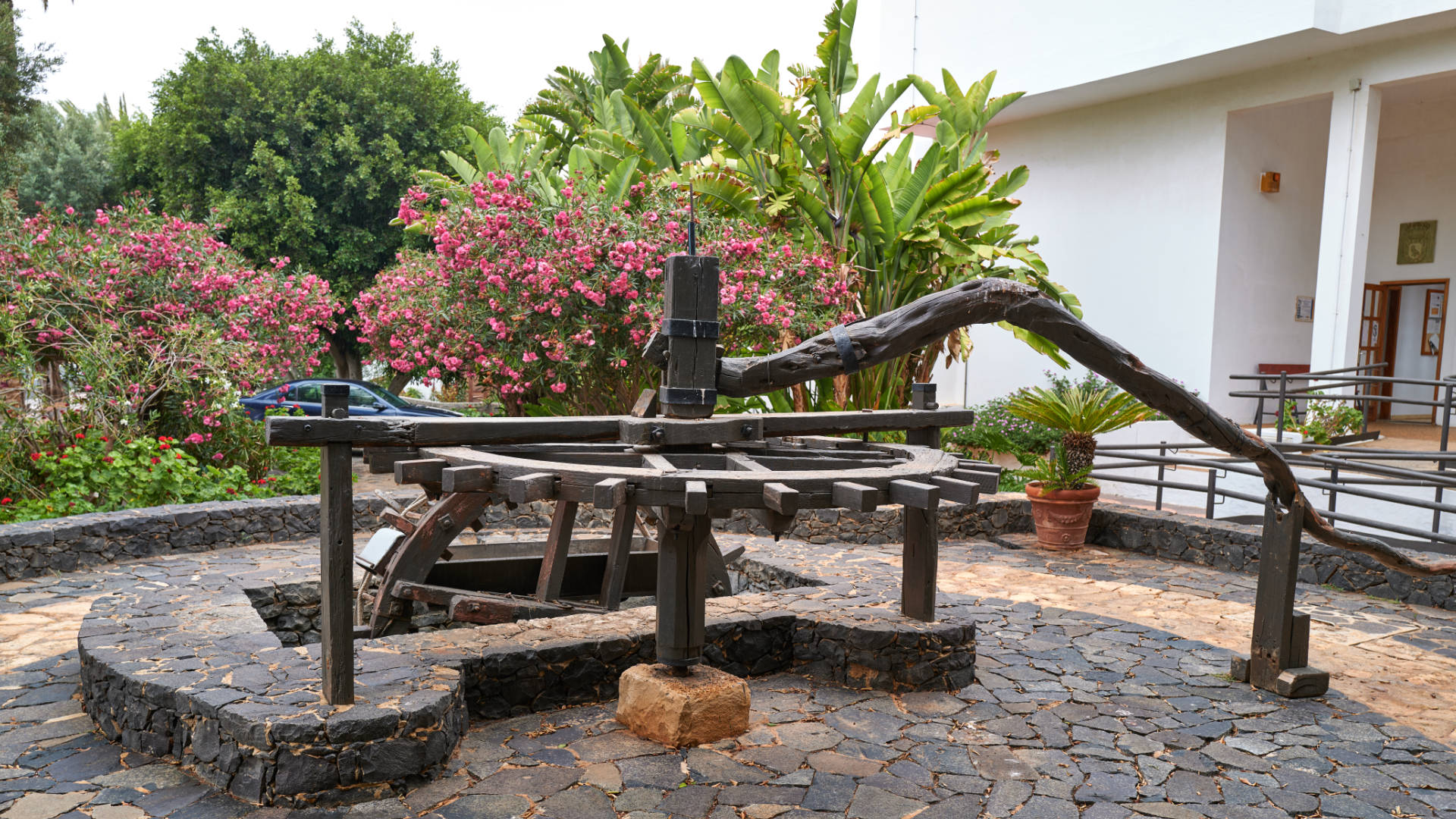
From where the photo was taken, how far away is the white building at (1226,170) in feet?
41.8

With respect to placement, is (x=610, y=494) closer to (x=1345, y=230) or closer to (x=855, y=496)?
(x=855, y=496)

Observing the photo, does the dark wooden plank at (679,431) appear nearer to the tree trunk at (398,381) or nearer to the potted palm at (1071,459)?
the potted palm at (1071,459)

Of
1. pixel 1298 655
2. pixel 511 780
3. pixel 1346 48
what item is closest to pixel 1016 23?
pixel 1346 48

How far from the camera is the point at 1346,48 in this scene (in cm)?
1286

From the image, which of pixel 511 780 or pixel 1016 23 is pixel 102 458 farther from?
pixel 1016 23

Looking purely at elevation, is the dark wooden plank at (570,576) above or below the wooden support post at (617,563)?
below

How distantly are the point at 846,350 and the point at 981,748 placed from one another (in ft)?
6.62

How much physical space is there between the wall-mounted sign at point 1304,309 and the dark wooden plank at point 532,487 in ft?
49.9

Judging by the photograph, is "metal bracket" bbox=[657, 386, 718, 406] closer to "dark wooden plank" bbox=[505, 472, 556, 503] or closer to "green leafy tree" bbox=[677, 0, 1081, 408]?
"dark wooden plank" bbox=[505, 472, 556, 503]

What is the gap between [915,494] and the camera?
3848 mm

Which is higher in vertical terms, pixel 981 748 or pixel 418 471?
pixel 418 471

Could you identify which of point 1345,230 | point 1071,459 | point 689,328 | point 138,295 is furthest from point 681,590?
point 1345,230

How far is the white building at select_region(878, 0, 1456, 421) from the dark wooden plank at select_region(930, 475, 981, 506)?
36.1 feet

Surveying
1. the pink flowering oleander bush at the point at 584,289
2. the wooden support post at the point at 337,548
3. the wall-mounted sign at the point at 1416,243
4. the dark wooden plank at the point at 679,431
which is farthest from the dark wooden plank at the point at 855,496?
the wall-mounted sign at the point at 1416,243
